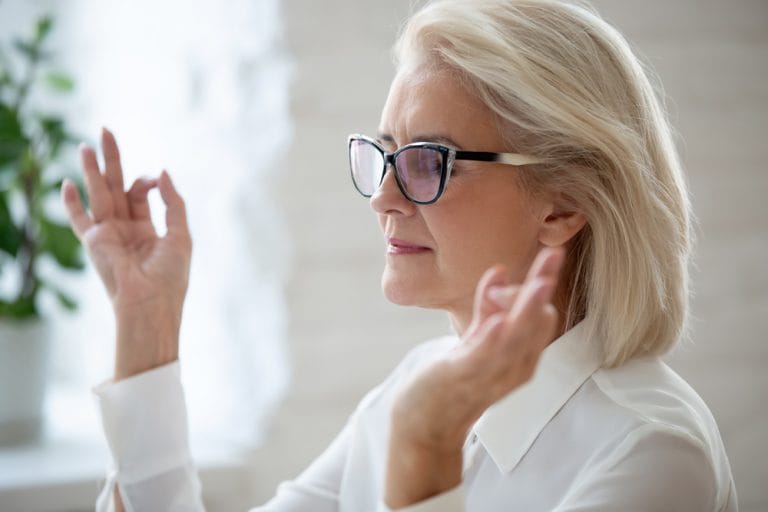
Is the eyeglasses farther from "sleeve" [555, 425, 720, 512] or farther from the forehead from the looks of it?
"sleeve" [555, 425, 720, 512]

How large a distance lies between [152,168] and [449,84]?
1.29 meters

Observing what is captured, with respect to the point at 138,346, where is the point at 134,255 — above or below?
above

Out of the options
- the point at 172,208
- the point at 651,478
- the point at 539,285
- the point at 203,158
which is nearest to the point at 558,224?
the point at 651,478

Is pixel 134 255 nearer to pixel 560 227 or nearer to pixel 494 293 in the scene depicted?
pixel 560 227

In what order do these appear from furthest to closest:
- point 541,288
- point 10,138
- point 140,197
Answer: point 10,138 < point 140,197 < point 541,288

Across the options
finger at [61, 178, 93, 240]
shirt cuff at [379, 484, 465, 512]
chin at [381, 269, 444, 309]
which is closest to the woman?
chin at [381, 269, 444, 309]

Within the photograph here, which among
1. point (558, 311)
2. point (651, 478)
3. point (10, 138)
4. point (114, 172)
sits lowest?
point (651, 478)

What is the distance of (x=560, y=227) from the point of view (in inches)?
52.1

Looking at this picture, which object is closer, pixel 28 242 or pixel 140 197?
pixel 140 197

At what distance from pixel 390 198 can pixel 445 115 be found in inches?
5.3

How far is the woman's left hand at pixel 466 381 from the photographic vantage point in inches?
34.9

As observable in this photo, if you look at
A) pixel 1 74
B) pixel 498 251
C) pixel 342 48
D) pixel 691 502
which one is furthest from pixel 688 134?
pixel 1 74

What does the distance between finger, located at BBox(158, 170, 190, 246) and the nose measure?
0.38m

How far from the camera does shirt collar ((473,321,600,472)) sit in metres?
1.27
